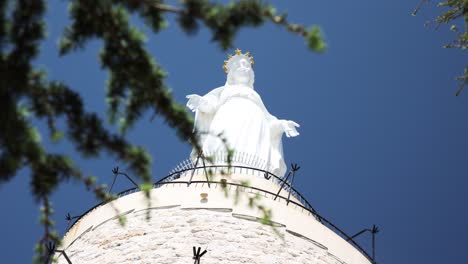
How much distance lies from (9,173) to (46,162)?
266mm

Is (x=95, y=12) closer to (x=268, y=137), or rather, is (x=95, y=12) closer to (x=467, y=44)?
(x=467, y=44)

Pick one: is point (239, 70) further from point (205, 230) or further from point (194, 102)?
point (205, 230)

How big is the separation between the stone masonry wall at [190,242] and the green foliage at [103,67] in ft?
17.4

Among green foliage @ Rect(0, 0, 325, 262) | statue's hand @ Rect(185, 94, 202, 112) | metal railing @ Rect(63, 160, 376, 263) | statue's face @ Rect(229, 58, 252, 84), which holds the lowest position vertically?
green foliage @ Rect(0, 0, 325, 262)

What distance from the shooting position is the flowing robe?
14.7 m

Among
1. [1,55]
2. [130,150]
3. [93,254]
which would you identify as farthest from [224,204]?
[1,55]

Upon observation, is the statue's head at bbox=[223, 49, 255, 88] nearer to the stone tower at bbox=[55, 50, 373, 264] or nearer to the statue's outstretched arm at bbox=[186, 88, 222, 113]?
the statue's outstretched arm at bbox=[186, 88, 222, 113]

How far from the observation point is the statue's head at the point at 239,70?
57.2 ft

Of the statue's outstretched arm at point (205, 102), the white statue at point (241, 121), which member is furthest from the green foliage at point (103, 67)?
the statue's outstretched arm at point (205, 102)

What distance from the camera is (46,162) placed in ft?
13.7

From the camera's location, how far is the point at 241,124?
49.6ft

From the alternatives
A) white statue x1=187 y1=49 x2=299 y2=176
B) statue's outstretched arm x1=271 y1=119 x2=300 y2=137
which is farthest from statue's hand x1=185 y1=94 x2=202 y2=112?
statue's outstretched arm x1=271 y1=119 x2=300 y2=137

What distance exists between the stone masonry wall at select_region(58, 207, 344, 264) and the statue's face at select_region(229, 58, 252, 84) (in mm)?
7133

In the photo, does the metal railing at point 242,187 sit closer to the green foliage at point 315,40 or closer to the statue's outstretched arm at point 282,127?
the statue's outstretched arm at point 282,127
